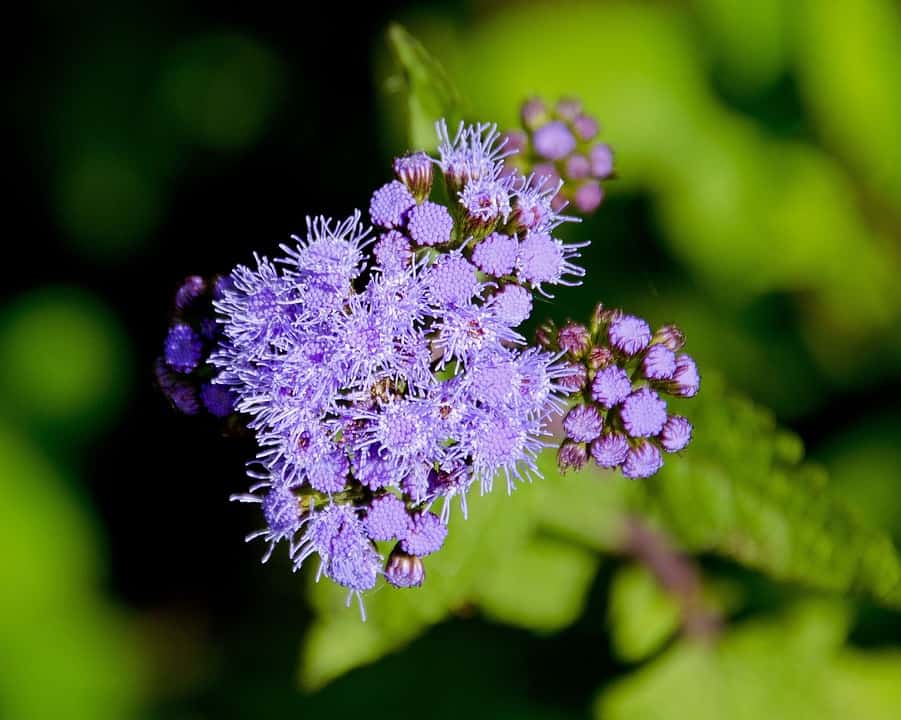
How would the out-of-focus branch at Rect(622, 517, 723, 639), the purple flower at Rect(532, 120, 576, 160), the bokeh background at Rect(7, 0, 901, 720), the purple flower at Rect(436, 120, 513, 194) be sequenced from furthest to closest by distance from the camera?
1. the bokeh background at Rect(7, 0, 901, 720)
2. the out-of-focus branch at Rect(622, 517, 723, 639)
3. the purple flower at Rect(532, 120, 576, 160)
4. the purple flower at Rect(436, 120, 513, 194)

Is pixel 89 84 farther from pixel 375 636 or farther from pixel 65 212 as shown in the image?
pixel 375 636

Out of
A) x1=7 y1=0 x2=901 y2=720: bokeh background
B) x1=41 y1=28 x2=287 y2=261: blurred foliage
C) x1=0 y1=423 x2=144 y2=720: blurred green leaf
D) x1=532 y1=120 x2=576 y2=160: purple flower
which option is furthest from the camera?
x1=41 y1=28 x2=287 y2=261: blurred foliage

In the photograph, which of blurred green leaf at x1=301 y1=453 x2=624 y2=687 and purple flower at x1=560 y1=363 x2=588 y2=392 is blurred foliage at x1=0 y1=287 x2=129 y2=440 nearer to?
blurred green leaf at x1=301 y1=453 x2=624 y2=687

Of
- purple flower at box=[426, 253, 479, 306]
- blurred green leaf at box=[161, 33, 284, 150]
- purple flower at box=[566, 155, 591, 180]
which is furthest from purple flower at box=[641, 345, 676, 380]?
blurred green leaf at box=[161, 33, 284, 150]

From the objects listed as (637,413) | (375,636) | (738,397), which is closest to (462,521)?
(375,636)

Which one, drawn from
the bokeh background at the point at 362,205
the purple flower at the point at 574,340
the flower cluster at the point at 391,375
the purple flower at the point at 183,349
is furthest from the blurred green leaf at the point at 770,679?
the purple flower at the point at 183,349

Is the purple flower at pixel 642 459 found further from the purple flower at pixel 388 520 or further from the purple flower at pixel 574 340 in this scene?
the purple flower at pixel 388 520

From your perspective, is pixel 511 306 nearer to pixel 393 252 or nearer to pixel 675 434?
pixel 393 252

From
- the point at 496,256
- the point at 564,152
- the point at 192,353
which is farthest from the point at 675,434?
the point at 192,353
